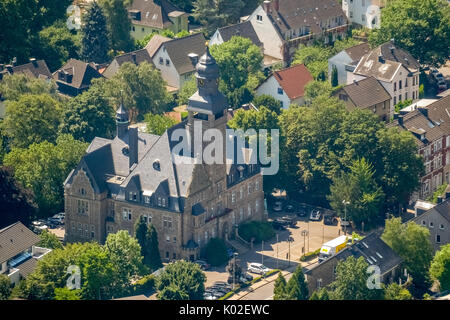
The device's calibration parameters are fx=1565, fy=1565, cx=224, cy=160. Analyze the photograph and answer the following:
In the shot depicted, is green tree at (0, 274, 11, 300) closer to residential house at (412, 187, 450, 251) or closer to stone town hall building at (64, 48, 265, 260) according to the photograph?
stone town hall building at (64, 48, 265, 260)

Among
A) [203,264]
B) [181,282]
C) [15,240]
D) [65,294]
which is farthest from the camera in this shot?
[203,264]

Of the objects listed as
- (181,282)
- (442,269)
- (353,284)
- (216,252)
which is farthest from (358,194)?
(181,282)

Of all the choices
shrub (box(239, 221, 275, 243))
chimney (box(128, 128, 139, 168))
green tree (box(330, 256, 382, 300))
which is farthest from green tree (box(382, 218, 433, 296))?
chimney (box(128, 128, 139, 168))

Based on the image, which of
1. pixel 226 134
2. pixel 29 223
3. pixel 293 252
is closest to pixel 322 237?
pixel 293 252

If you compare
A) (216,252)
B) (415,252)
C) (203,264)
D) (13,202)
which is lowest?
(203,264)

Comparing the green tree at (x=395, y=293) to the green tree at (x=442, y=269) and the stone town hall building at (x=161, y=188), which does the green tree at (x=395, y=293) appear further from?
the stone town hall building at (x=161, y=188)

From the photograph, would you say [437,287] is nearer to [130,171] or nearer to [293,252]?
[293,252]

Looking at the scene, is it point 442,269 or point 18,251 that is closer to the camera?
point 442,269

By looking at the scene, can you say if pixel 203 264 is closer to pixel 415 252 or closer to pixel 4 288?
pixel 415 252
